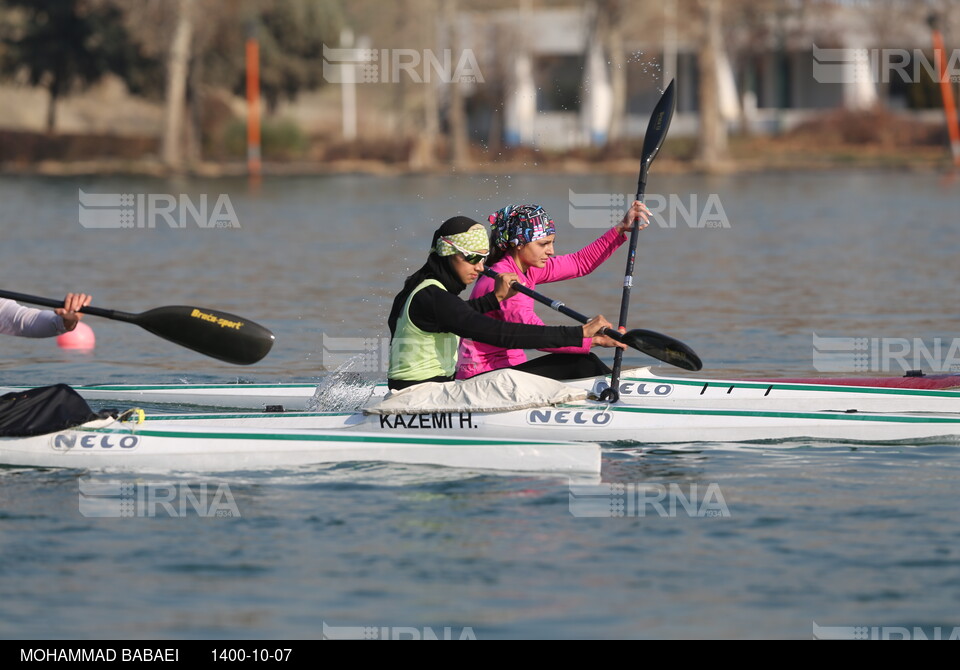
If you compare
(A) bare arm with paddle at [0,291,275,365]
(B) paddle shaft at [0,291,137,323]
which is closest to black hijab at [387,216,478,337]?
(A) bare arm with paddle at [0,291,275,365]

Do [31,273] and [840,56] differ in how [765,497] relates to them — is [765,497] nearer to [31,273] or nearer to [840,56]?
[31,273]

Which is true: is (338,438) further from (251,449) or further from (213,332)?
(213,332)

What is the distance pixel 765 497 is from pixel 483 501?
5.54 ft

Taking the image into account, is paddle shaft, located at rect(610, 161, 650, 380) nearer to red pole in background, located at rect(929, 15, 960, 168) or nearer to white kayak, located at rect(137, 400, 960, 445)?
white kayak, located at rect(137, 400, 960, 445)

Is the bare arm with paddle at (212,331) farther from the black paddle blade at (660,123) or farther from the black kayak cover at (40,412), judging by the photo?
the black paddle blade at (660,123)

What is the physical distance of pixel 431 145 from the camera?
2509 inches

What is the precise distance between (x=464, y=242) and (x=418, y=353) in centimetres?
91

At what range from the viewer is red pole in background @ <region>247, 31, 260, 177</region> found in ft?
200

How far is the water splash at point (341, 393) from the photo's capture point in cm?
1216

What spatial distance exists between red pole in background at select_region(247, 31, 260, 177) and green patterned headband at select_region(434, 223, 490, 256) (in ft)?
167

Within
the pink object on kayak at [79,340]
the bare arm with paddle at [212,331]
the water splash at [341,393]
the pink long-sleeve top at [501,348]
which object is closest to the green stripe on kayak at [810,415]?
the pink long-sleeve top at [501,348]

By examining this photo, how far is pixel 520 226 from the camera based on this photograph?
436 inches

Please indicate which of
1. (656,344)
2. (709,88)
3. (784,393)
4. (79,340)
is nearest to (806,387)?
(784,393)

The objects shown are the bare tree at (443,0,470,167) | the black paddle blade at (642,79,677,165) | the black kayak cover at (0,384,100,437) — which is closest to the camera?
the black kayak cover at (0,384,100,437)
